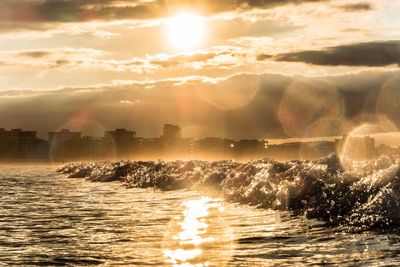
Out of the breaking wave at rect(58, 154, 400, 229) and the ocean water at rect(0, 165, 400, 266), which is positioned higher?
the breaking wave at rect(58, 154, 400, 229)

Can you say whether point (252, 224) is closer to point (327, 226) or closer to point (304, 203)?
point (327, 226)

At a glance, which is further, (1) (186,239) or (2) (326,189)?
(2) (326,189)

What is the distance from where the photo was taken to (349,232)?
14656 millimetres

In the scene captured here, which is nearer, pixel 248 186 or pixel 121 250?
pixel 121 250

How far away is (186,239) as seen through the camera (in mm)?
14219

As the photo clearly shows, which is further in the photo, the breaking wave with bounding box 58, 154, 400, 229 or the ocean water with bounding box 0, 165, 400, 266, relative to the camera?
the breaking wave with bounding box 58, 154, 400, 229

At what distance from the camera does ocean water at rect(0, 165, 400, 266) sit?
38.1 feet

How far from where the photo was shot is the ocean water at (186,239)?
11.6m

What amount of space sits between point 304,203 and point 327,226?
379 cm

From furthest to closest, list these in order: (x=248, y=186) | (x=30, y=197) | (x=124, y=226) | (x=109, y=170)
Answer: (x=109, y=170), (x=30, y=197), (x=248, y=186), (x=124, y=226)

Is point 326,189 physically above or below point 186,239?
above

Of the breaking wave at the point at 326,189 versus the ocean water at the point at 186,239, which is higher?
the breaking wave at the point at 326,189

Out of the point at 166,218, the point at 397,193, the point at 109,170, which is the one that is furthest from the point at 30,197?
the point at 109,170

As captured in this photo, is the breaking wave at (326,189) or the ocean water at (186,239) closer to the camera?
the ocean water at (186,239)
